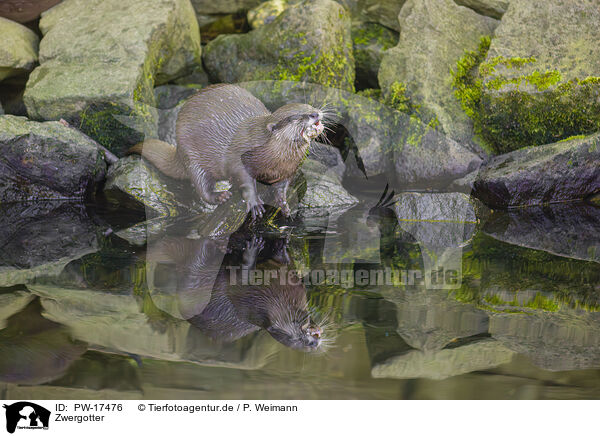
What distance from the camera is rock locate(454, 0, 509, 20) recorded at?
572cm

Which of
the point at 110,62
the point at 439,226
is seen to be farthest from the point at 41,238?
the point at 439,226

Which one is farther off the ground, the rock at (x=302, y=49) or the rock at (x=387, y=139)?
the rock at (x=302, y=49)

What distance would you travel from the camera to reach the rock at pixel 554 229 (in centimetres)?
335

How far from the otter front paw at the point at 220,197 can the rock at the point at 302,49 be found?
197 cm

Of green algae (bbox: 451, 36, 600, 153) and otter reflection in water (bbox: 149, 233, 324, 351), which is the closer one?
otter reflection in water (bbox: 149, 233, 324, 351)

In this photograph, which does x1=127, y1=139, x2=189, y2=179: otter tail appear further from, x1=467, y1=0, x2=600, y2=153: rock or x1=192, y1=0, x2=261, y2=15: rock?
x1=467, y1=0, x2=600, y2=153: rock

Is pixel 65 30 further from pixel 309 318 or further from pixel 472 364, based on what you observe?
pixel 472 364

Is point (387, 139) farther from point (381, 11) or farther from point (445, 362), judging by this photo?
point (445, 362)

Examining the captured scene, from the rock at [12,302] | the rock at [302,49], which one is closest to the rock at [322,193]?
the rock at [302,49]

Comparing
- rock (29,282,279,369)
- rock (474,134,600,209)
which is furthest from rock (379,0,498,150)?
rock (29,282,279,369)

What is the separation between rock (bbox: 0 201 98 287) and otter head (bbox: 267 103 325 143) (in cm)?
135

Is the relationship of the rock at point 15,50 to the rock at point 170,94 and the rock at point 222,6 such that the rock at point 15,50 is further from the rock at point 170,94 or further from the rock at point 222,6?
the rock at point 222,6

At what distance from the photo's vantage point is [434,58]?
5223 mm
